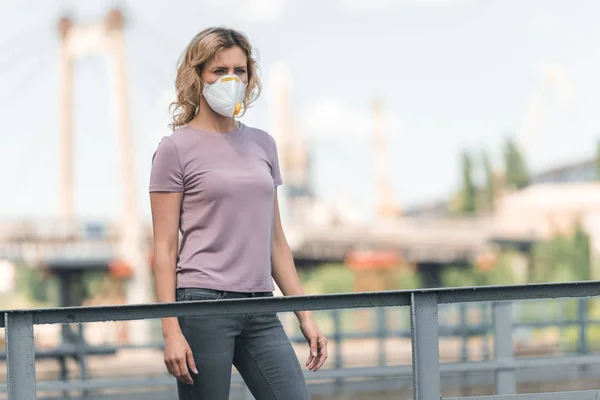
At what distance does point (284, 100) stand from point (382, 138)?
71.9 ft

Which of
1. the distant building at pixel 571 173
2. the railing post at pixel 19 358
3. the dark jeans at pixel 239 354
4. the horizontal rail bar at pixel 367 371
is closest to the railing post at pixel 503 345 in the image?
the horizontal rail bar at pixel 367 371

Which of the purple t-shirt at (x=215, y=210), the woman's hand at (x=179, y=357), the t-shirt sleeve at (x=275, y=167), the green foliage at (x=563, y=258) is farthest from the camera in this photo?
the green foliage at (x=563, y=258)

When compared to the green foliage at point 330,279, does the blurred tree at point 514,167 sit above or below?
above

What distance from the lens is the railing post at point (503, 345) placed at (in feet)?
23.8

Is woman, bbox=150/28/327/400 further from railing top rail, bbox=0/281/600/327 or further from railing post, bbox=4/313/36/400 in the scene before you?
railing post, bbox=4/313/36/400

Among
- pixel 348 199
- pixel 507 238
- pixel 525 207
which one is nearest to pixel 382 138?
pixel 525 207

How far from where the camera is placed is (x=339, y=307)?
3262 mm

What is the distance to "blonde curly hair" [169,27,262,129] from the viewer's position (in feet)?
10.7

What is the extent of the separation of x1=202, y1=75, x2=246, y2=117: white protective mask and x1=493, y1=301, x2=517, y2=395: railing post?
13.8ft

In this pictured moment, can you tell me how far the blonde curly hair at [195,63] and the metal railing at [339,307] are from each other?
1.93 feet

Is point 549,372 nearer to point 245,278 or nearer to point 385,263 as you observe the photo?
point 245,278

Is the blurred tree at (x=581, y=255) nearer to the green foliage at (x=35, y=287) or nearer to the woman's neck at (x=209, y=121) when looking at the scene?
the green foliage at (x=35, y=287)

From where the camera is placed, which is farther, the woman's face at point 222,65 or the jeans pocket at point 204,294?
the woman's face at point 222,65

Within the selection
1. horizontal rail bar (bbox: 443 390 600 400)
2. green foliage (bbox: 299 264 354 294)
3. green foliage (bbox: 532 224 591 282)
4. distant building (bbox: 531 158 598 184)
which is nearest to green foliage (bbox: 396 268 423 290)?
green foliage (bbox: 299 264 354 294)
